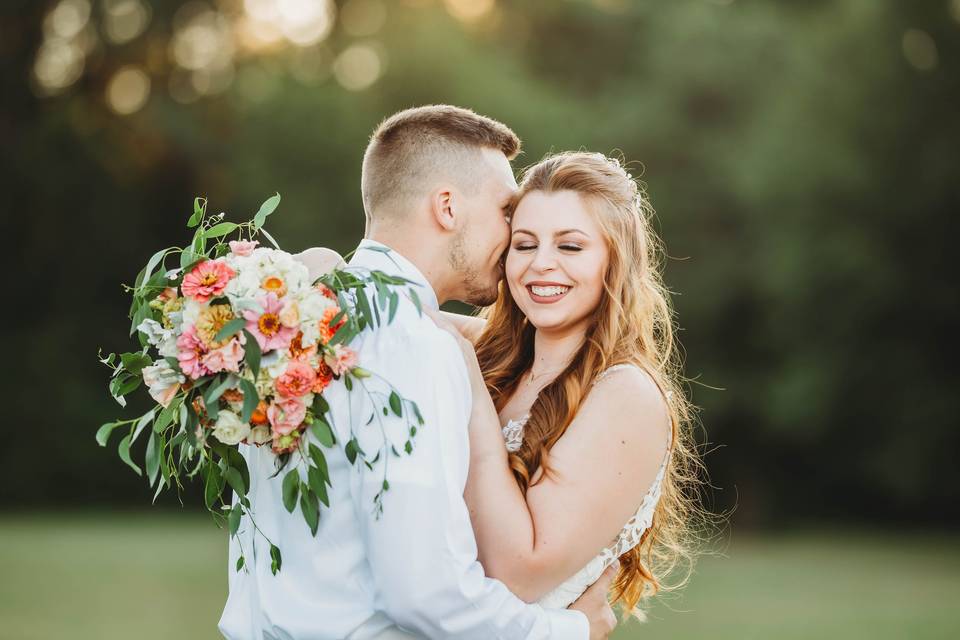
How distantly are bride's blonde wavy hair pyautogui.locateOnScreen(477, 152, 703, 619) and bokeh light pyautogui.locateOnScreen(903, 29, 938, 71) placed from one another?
19.4 meters

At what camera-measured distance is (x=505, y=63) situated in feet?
80.8

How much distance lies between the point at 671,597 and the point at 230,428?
1315 cm

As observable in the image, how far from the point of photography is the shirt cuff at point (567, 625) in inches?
130

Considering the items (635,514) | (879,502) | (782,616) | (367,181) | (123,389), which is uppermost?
(367,181)

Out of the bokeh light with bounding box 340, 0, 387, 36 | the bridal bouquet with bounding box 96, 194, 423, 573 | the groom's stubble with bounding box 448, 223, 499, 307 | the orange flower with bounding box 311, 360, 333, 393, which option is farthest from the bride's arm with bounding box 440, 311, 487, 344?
the bokeh light with bounding box 340, 0, 387, 36

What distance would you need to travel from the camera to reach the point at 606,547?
3.73m

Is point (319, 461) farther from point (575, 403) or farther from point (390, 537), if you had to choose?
point (575, 403)

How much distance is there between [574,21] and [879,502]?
532 inches

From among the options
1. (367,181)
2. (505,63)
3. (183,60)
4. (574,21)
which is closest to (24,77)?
(183,60)

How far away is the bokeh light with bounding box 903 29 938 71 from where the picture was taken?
Answer: 21500mm

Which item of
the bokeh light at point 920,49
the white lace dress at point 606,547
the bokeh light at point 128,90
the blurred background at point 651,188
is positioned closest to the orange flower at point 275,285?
the white lace dress at point 606,547

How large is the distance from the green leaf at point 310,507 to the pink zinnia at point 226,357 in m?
0.39

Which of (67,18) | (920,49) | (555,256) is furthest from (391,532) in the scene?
(67,18)

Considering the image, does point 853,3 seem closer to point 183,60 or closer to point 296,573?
point 183,60
